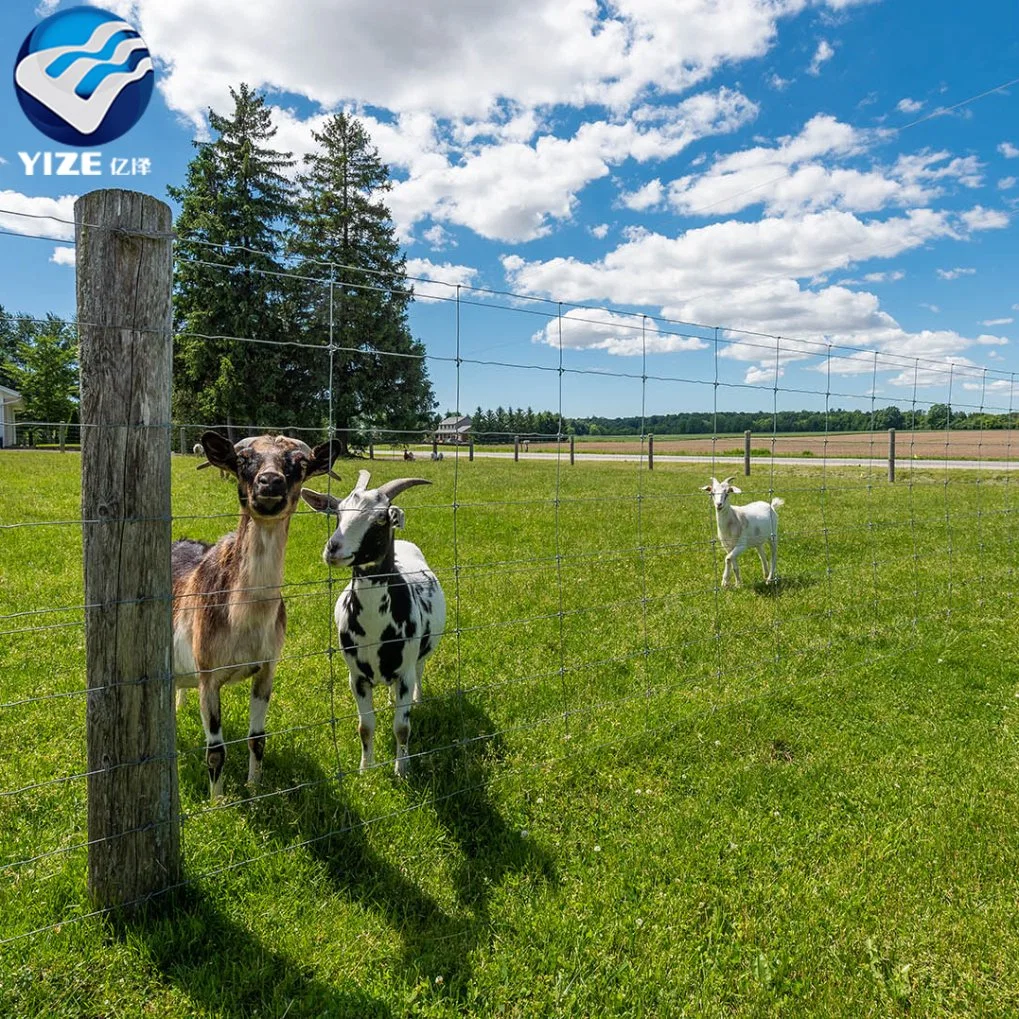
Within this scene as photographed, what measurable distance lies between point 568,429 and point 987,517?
12.3m

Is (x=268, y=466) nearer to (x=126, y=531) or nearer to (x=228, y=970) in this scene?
(x=126, y=531)

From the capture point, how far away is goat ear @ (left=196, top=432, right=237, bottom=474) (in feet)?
9.51

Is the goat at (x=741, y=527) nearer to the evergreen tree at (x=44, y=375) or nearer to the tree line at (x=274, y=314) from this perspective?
the tree line at (x=274, y=314)

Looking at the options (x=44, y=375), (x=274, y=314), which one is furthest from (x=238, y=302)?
(x=44, y=375)

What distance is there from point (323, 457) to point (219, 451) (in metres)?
0.47

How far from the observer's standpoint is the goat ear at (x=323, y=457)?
10.2 feet

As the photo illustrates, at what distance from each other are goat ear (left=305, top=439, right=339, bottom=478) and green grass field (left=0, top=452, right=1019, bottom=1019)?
91 centimetres

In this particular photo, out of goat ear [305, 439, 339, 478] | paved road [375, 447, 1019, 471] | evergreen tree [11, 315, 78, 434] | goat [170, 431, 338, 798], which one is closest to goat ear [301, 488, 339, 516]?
goat [170, 431, 338, 798]

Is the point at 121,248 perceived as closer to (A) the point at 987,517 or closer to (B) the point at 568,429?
(B) the point at 568,429

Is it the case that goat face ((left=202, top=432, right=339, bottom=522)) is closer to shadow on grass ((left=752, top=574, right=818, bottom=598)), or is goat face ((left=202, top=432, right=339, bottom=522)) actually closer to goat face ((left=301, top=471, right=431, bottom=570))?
goat face ((left=301, top=471, right=431, bottom=570))

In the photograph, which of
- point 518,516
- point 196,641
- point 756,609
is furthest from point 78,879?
point 518,516

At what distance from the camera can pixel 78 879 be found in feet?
9.46

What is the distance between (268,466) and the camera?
9.88ft

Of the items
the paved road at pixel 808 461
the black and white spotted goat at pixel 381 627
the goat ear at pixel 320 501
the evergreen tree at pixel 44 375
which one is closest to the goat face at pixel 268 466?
the goat ear at pixel 320 501
